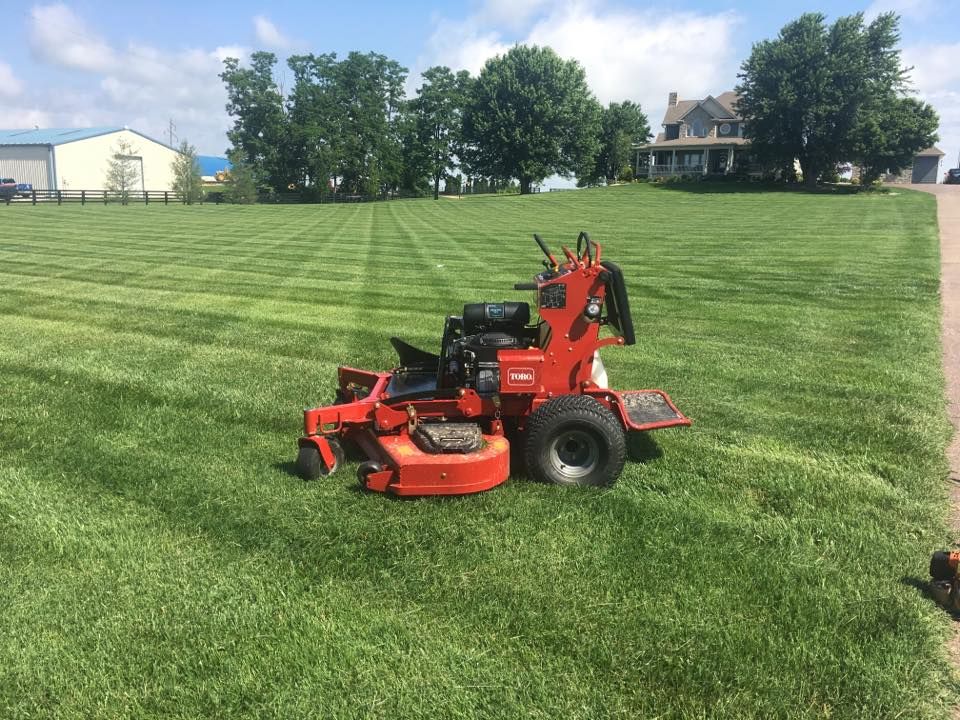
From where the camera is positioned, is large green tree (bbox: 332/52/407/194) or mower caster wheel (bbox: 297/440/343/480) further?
large green tree (bbox: 332/52/407/194)

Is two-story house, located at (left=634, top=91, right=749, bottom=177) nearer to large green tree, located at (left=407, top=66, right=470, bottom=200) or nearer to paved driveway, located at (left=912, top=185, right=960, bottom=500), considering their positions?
large green tree, located at (left=407, top=66, right=470, bottom=200)

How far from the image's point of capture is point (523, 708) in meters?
2.97

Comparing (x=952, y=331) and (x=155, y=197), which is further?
(x=155, y=197)

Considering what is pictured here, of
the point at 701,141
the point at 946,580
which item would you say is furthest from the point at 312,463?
the point at 701,141

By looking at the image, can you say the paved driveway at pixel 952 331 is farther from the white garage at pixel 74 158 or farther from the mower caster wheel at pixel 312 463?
the white garage at pixel 74 158

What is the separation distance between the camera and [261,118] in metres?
71.1

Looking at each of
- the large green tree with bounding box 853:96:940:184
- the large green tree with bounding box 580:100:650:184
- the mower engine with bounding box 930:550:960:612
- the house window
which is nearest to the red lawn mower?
the mower engine with bounding box 930:550:960:612

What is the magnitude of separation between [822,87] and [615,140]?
32.1 m

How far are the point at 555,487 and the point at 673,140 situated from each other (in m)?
74.7

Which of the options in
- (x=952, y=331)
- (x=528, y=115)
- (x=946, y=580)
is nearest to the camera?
(x=946, y=580)

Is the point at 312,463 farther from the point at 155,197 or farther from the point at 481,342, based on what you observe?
the point at 155,197

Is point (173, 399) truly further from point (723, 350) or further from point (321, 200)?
point (321, 200)

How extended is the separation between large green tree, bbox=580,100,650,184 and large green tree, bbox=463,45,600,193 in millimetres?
11124

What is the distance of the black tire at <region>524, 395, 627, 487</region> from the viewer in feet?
15.7
